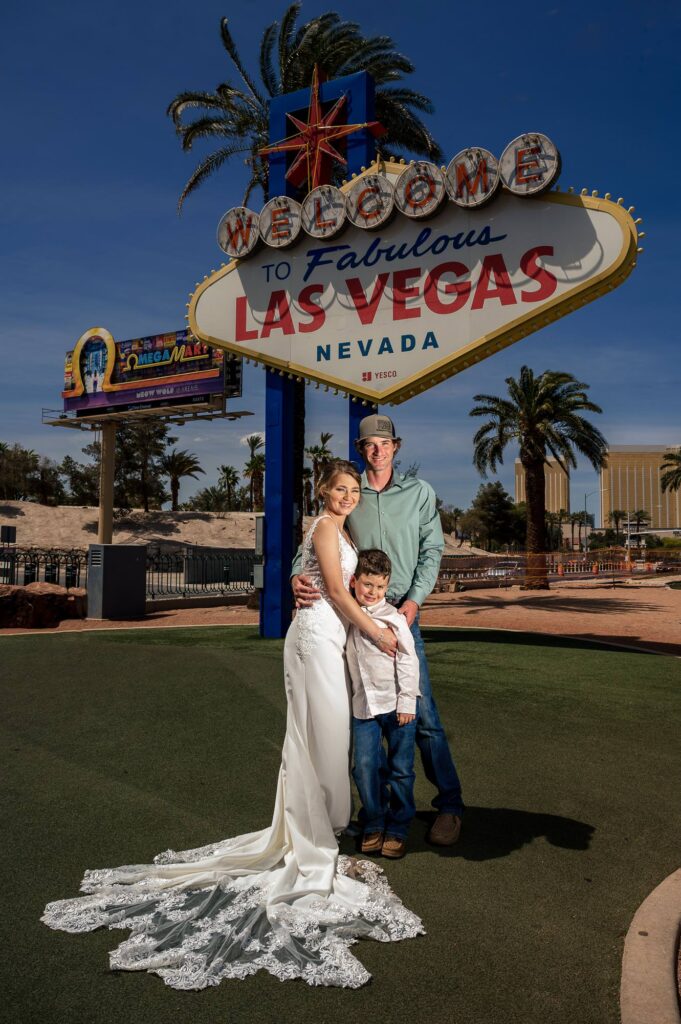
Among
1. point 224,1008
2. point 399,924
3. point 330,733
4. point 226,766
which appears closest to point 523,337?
point 226,766

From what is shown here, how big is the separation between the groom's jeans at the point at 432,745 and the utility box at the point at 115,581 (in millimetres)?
11828

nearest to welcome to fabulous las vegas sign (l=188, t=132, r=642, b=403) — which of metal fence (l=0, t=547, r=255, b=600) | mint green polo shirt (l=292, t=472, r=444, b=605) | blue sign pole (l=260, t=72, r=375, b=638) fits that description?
blue sign pole (l=260, t=72, r=375, b=638)

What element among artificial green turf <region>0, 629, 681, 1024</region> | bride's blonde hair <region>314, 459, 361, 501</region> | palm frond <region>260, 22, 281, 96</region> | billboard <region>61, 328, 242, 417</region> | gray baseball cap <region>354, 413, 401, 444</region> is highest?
palm frond <region>260, 22, 281, 96</region>

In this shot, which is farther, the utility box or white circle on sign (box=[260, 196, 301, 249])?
the utility box

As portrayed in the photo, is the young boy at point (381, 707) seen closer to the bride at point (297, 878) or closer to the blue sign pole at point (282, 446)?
the bride at point (297, 878)

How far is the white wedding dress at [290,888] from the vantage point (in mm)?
2787

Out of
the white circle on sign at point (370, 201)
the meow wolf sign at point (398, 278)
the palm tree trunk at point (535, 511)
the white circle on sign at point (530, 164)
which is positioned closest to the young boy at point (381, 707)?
the meow wolf sign at point (398, 278)

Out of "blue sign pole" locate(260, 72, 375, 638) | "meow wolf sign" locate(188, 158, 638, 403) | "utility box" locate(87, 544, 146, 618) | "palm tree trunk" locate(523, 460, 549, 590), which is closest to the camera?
"meow wolf sign" locate(188, 158, 638, 403)

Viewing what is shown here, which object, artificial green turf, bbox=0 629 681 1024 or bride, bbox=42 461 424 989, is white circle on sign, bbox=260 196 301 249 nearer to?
artificial green turf, bbox=0 629 681 1024

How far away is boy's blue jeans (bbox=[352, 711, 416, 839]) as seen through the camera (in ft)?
12.0

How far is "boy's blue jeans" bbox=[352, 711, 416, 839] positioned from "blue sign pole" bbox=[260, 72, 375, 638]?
834 centimetres

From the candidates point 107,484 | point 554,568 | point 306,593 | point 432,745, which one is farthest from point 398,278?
point 554,568

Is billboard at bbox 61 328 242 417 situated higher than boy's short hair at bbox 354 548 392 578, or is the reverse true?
billboard at bbox 61 328 242 417

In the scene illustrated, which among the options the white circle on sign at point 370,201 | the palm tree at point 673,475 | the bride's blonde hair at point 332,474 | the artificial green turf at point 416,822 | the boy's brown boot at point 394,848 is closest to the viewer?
the artificial green turf at point 416,822
